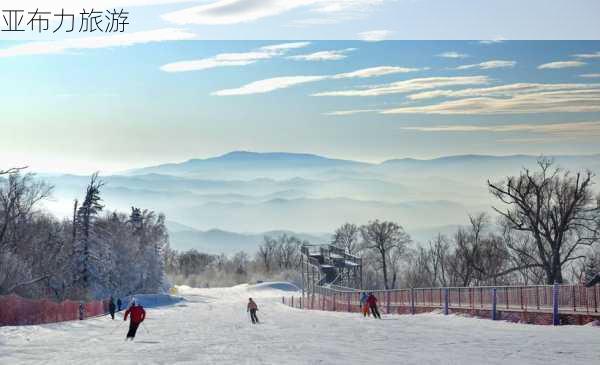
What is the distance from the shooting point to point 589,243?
69.8m

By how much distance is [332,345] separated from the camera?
25828 mm

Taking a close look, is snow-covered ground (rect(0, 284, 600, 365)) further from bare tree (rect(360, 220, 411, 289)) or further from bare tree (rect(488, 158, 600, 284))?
bare tree (rect(360, 220, 411, 289))

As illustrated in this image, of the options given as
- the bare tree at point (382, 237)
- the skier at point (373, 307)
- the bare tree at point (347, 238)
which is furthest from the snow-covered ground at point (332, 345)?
the bare tree at point (347, 238)

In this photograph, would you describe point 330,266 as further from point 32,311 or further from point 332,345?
point 332,345

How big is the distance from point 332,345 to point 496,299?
44.2 ft

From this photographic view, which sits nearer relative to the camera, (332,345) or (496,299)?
(332,345)

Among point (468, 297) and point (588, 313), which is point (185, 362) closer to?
point (588, 313)

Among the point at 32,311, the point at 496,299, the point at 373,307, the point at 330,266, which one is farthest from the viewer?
the point at 330,266

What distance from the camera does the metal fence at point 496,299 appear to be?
1209 inches

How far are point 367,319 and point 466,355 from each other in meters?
20.0

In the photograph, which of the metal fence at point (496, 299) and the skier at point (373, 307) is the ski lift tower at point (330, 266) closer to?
the metal fence at point (496, 299)

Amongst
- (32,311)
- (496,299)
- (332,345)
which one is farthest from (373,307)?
(32,311)

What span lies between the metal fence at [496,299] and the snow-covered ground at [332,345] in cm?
132

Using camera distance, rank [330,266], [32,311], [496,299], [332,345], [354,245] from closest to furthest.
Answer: [332,345], [496,299], [32,311], [330,266], [354,245]
